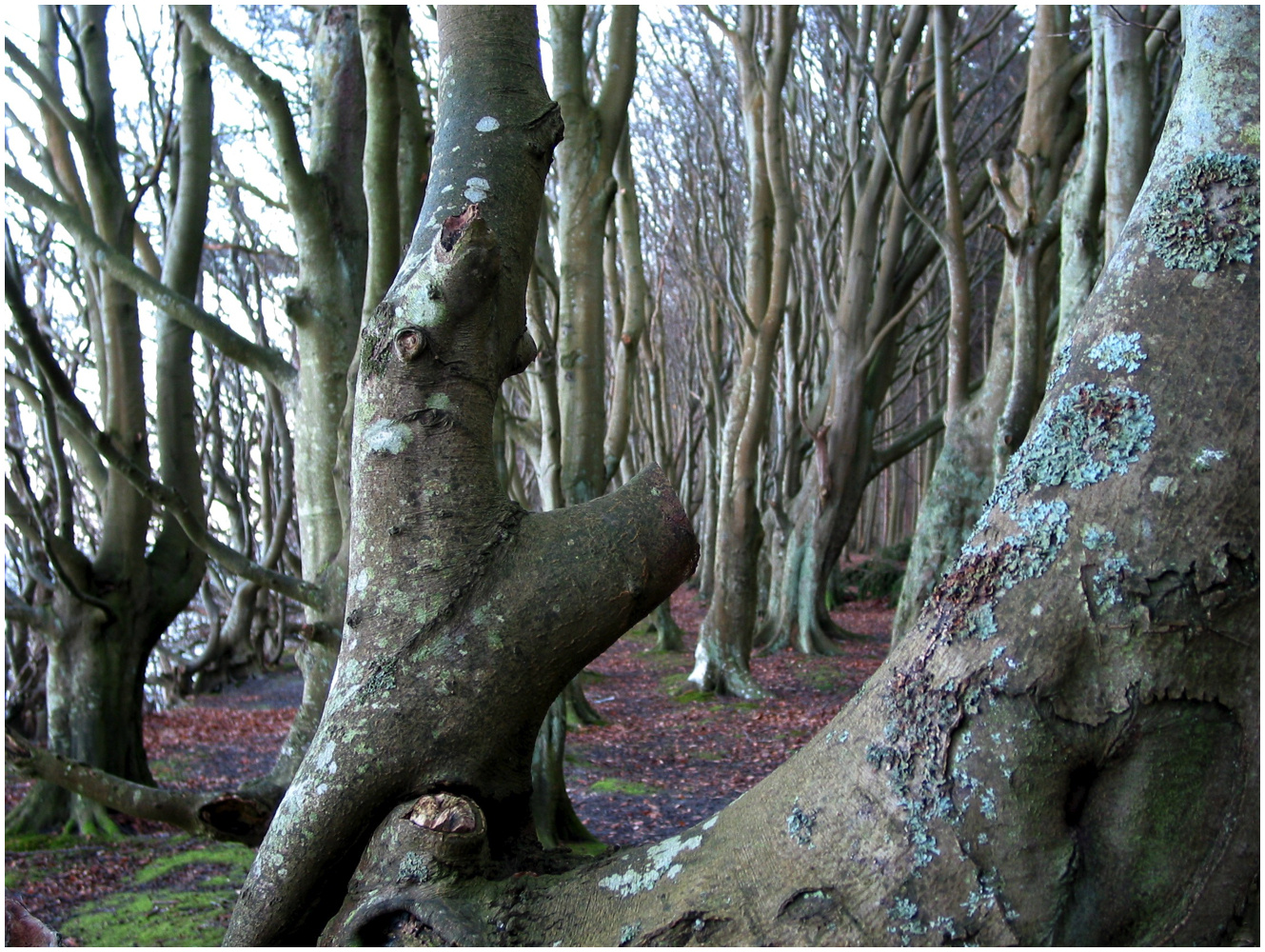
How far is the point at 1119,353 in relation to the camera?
5.52ft

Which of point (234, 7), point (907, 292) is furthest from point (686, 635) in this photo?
point (234, 7)

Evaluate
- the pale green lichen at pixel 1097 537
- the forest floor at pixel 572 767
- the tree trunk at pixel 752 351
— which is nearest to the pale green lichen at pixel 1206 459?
the pale green lichen at pixel 1097 537

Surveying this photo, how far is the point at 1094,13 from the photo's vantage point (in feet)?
19.9

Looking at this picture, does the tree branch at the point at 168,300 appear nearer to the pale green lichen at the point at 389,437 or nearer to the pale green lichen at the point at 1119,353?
the pale green lichen at the point at 389,437

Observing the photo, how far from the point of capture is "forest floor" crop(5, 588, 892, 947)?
4.71 meters

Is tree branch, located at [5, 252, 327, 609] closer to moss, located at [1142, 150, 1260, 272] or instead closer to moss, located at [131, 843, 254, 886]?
moss, located at [131, 843, 254, 886]

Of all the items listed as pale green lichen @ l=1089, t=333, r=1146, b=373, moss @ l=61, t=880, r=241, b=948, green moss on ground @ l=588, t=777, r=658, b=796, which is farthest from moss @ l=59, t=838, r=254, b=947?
pale green lichen @ l=1089, t=333, r=1146, b=373

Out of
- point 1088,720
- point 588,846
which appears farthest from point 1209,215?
point 588,846

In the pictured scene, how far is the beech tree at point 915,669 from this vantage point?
1525 mm

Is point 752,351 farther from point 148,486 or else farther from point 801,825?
point 801,825

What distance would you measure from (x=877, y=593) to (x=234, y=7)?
1448 cm

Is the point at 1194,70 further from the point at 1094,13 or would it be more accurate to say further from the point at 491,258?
the point at 1094,13

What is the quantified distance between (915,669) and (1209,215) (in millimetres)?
935

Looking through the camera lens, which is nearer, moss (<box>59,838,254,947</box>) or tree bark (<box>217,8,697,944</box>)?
tree bark (<box>217,8,697,944</box>)
